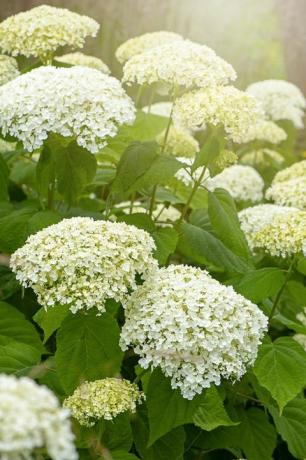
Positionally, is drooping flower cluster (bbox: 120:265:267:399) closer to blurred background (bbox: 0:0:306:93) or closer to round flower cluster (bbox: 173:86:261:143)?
round flower cluster (bbox: 173:86:261:143)

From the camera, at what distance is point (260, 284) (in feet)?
10.6

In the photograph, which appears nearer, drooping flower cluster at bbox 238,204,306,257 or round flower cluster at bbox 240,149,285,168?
drooping flower cluster at bbox 238,204,306,257

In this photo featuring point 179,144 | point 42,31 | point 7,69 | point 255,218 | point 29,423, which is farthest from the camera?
point 179,144

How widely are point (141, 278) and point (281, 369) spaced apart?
0.56m

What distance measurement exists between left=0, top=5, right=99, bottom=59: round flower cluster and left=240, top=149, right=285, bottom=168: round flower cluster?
2.62 m

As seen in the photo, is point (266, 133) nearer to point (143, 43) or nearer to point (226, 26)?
point (143, 43)

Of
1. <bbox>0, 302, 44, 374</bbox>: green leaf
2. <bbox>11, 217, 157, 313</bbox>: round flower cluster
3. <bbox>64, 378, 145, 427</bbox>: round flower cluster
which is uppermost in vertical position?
<bbox>11, 217, 157, 313</bbox>: round flower cluster

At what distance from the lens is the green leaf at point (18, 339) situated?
2.98m

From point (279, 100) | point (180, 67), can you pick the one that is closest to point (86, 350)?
point (180, 67)

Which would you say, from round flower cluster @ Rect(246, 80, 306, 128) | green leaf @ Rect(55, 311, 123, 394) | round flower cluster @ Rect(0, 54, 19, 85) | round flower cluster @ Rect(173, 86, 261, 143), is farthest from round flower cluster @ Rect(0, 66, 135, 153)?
round flower cluster @ Rect(246, 80, 306, 128)

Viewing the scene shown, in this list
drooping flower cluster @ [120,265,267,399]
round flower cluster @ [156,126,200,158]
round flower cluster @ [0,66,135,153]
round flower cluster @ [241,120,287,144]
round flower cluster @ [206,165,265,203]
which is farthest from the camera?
round flower cluster @ [241,120,287,144]

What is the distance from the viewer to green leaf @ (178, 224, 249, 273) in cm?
338

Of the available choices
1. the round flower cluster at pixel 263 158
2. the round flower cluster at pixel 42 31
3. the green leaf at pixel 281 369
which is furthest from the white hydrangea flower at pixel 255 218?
the round flower cluster at pixel 263 158

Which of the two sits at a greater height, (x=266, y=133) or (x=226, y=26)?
(x=266, y=133)
